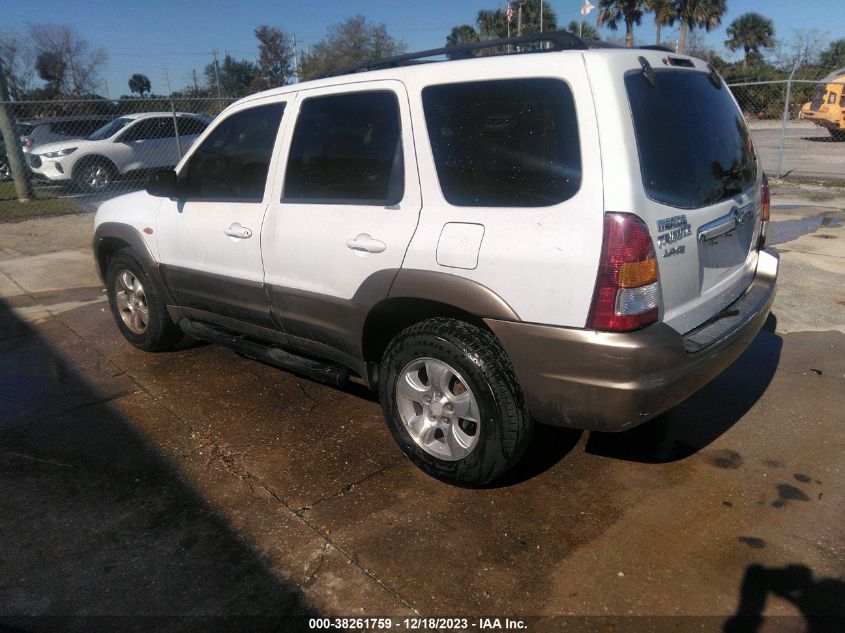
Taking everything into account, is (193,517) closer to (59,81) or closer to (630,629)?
(630,629)

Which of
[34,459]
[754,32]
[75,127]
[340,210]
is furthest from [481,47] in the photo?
[754,32]

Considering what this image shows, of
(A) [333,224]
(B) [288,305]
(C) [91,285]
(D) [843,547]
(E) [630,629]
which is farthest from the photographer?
(C) [91,285]

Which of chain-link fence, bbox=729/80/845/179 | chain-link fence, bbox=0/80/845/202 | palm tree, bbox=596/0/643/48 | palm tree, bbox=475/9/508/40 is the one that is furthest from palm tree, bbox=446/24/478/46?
chain-link fence, bbox=0/80/845/202

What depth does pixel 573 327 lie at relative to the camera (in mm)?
2635

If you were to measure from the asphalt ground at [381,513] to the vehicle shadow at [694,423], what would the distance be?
0.05 feet

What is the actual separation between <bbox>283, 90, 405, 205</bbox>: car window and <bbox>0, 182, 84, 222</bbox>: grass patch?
10.3 m

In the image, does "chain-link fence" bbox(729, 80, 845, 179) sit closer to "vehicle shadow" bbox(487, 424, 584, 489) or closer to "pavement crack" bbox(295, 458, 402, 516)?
"vehicle shadow" bbox(487, 424, 584, 489)

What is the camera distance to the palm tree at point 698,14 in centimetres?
3769

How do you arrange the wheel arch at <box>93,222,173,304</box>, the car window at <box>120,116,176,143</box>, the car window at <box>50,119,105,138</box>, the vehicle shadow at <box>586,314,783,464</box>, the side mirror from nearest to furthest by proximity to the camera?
the vehicle shadow at <box>586,314,783,464</box>, the side mirror, the wheel arch at <box>93,222,173,304</box>, the car window at <box>120,116,176,143</box>, the car window at <box>50,119,105,138</box>

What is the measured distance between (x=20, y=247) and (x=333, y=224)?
807 cm

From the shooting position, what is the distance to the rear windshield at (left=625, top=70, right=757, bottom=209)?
268cm

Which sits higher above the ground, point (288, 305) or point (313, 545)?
point (288, 305)

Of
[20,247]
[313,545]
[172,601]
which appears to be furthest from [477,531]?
[20,247]

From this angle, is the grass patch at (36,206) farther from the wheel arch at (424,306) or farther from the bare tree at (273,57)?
the bare tree at (273,57)
